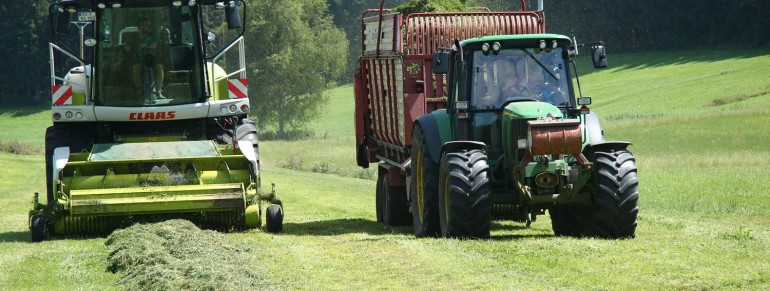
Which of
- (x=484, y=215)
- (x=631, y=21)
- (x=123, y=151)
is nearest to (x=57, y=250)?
(x=123, y=151)

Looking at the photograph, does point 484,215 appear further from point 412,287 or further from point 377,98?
point 377,98

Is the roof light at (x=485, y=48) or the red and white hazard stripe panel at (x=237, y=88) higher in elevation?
the roof light at (x=485, y=48)

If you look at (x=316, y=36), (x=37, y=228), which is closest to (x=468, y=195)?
(x=37, y=228)

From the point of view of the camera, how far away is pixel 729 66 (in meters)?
67.2

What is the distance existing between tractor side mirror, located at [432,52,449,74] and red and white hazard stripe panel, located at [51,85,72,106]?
584 centimetres

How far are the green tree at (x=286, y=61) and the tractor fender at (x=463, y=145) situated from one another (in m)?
55.0

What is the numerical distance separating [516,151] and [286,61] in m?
55.6

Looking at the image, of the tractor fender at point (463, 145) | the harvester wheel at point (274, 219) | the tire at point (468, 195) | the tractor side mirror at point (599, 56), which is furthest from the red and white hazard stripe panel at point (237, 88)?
the tractor side mirror at point (599, 56)

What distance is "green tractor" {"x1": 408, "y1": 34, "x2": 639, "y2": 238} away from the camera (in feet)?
42.0

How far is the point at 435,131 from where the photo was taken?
14.2m

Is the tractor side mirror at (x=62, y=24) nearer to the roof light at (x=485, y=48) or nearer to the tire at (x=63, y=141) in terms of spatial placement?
the tire at (x=63, y=141)

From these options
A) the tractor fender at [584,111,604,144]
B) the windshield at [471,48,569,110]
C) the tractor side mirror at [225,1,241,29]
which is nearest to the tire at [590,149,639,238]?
the tractor fender at [584,111,604,144]

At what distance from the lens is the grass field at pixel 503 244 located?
10031 millimetres

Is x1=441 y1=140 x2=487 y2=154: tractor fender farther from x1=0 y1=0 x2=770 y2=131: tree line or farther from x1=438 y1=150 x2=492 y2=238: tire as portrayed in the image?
x1=0 y1=0 x2=770 y2=131: tree line
